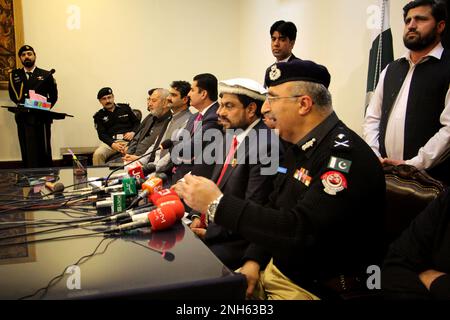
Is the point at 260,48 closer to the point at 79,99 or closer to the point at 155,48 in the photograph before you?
the point at 155,48

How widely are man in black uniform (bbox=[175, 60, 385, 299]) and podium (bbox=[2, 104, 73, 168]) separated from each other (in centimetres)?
416

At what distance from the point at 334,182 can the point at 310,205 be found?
0.09 metres

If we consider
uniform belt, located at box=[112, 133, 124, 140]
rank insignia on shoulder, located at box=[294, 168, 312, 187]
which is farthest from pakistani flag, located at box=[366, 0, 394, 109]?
uniform belt, located at box=[112, 133, 124, 140]

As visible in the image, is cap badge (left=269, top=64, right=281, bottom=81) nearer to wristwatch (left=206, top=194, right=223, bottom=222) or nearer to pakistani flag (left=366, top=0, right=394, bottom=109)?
wristwatch (left=206, top=194, right=223, bottom=222)

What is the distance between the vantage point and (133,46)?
19.1 ft

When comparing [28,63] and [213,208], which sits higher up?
[28,63]

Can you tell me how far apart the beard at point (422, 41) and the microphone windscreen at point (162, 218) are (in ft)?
5.66

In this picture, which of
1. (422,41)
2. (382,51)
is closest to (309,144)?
(422,41)

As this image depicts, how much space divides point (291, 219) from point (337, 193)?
0.15 m

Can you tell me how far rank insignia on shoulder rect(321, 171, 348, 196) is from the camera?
1.07 metres

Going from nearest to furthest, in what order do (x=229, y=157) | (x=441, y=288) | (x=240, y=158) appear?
(x=441, y=288) → (x=240, y=158) → (x=229, y=157)

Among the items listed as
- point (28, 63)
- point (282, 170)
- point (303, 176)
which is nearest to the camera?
point (303, 176)

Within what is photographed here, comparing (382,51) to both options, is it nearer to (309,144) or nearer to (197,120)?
(197,120)

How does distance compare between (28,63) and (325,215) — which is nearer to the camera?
(325,215)
